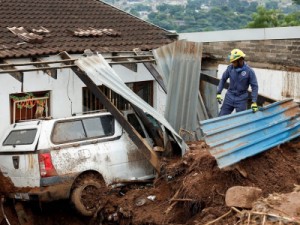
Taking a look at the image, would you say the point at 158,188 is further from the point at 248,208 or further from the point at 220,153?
the point at 248,208

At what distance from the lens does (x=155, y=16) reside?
190ft

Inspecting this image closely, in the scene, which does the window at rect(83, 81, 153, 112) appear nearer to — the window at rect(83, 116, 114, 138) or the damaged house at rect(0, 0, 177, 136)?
the damaged house at rect(0, 0, 177, 136)

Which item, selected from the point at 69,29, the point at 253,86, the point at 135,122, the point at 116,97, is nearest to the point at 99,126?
the point at 135,122

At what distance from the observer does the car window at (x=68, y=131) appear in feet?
29.8

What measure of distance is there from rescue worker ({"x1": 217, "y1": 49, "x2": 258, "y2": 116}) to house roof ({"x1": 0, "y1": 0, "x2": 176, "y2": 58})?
15.1 ft

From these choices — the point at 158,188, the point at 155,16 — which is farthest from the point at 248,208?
the point at 155,16

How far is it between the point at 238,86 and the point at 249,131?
1.54 metres

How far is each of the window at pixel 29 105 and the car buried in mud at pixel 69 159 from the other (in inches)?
108

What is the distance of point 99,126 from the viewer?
970 cm

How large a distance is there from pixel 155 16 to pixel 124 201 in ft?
166

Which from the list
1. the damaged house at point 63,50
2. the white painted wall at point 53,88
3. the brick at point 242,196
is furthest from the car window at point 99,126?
the brick at point 242,196

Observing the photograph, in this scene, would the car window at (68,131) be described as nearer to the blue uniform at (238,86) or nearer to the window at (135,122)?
the window at (135,122)

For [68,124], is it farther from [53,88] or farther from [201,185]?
[53,88]

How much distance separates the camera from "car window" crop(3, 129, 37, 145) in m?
9.00
